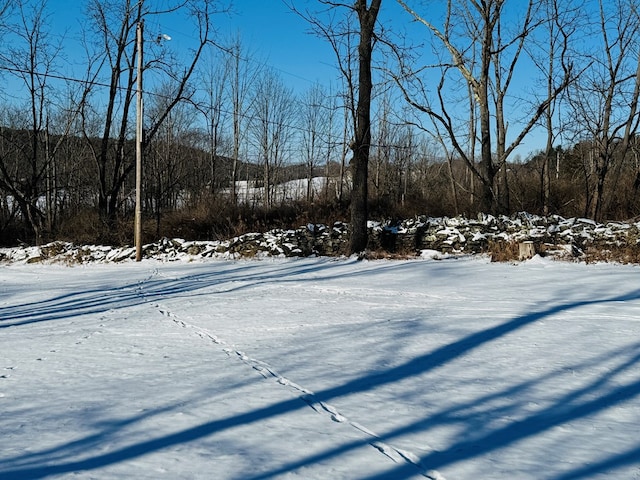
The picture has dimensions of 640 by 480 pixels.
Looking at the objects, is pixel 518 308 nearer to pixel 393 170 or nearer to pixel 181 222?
pixel 181 222

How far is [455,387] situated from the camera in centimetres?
329

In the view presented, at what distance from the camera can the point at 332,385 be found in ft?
10.9

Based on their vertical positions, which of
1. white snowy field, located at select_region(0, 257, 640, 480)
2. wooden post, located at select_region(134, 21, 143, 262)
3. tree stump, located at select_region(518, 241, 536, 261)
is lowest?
white snowy field, located at select_region(0, 257, 640, 480)

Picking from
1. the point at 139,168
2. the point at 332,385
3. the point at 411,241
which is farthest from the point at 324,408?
the point at 139,168

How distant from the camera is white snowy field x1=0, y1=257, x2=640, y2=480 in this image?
7.52ft

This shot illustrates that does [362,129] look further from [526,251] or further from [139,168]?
[139,168]

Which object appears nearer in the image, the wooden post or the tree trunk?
the tree trunk

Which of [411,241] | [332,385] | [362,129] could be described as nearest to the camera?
[332,385]

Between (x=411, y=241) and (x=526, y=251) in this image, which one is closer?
(x=526, y=251)

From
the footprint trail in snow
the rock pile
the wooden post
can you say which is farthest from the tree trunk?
the footprint trail in snow

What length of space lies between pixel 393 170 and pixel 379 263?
22.5 meters

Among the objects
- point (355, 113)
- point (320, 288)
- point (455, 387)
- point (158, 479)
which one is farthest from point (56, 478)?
point (355, 113)

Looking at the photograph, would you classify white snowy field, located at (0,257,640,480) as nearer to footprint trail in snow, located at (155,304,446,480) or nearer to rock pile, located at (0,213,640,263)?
footprint trail in snow, located at (155,304,446,480)

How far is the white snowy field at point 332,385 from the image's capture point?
90.3 inches
